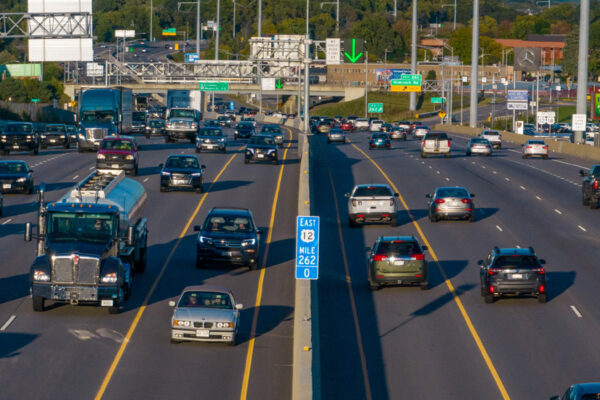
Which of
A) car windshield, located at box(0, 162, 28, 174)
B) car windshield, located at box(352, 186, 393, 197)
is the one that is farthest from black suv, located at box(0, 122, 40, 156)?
car windshield, located at box(352, 186, 393, 197)

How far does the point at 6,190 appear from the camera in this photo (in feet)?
158

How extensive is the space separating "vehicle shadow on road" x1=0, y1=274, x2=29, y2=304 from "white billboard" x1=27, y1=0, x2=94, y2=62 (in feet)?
127

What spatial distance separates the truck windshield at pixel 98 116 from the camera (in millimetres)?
69125

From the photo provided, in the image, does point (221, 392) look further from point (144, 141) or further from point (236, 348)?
point (144, 141)

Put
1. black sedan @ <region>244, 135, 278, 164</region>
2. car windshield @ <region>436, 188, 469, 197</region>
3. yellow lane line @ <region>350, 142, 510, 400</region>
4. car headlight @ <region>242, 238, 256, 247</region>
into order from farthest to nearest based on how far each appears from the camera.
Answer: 1. black sedan @ <region>244, 135, 278, 164</region>
2. car windshield @ <region>436, 188, 469, 197</region>
3. car headlight @ <region>242, 238, 256, 247</region>
4. yellow lane line @ <region>350, 142, 510, 400</region>

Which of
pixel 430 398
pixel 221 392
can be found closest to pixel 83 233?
pixel 221 392

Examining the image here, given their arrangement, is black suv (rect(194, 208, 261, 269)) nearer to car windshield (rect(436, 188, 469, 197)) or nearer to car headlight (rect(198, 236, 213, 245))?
car headlight (rect(198, 236, 213, 245))

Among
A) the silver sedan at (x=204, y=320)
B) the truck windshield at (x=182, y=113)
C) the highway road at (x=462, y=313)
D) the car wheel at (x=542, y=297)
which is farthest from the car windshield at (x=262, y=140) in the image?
the silver sedan at (x=204, y=320)

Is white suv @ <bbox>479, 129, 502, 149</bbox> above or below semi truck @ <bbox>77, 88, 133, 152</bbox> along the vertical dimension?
below

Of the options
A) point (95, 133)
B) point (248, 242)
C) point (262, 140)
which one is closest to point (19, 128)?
point (95, 133)

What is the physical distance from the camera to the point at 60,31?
68062 millimetres

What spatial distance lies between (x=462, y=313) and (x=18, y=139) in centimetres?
4706

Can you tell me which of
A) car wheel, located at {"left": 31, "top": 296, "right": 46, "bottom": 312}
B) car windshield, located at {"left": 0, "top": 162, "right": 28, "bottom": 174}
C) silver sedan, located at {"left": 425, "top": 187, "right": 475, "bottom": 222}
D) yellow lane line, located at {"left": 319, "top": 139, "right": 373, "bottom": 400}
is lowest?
yellow lane line, located at {"left": 319, "top": 139, "right": 373, "bottom": 400}

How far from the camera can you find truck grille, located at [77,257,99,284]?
25469 millimetres
